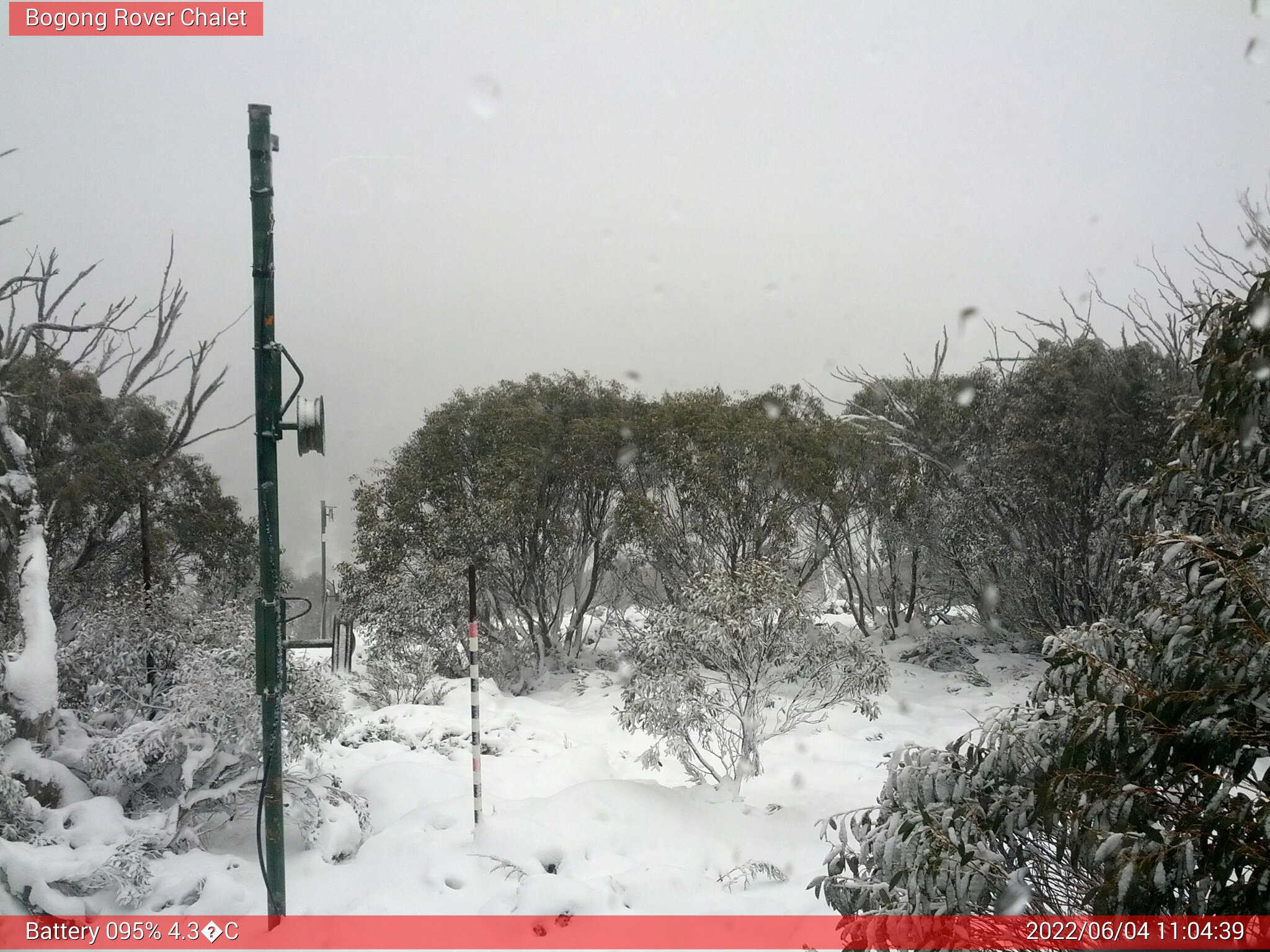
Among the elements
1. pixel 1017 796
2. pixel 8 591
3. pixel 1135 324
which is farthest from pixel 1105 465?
pixel 8 591

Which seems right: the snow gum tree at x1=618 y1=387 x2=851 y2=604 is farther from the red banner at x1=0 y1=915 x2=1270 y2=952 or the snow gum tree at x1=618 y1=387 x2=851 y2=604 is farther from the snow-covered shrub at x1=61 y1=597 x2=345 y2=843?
the red banner at x1=0 y1=915 x2=1270 y2=952

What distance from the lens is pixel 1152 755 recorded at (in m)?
1.97

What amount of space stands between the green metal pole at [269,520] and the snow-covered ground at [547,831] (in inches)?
26.3

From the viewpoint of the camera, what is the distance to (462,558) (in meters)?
14.1

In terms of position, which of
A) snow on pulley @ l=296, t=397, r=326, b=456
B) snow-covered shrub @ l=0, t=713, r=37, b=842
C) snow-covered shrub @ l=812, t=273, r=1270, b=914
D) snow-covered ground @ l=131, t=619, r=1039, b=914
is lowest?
snow-covered ground @ l=131, t=619, r=1039, b=914

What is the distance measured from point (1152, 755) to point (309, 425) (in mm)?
3452

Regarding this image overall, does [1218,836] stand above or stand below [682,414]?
below

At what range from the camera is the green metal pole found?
3.92 metres

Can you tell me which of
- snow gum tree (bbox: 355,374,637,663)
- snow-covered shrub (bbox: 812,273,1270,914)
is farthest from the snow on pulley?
snow gum tree (bbox: 355,374,637,663)

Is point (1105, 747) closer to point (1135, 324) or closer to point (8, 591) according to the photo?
point (8, 591)

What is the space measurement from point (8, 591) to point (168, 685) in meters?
1.92

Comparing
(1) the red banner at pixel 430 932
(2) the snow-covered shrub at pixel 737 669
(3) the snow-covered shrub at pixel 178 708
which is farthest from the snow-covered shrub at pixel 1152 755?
(2) the snow-covered shrub at pixel 737 669

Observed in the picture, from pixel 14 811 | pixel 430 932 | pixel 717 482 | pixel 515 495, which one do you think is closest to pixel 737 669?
pixel 430 932

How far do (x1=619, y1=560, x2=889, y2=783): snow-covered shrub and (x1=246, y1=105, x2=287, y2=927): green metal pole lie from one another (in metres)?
3.11
